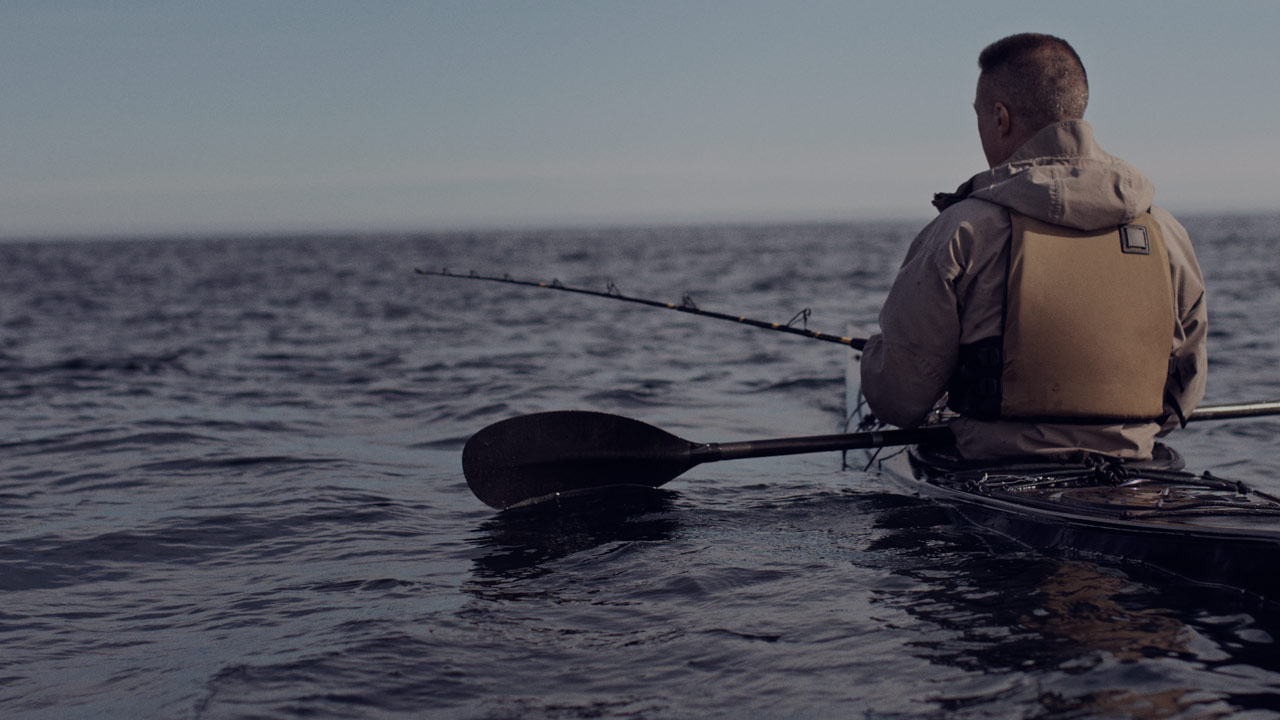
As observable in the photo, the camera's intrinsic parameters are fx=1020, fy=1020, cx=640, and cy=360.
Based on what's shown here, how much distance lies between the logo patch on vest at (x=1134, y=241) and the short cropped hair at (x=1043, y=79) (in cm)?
59

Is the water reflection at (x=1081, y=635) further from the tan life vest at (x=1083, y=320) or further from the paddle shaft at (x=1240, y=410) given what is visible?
the paddle shaft at (x=1240, y=410)

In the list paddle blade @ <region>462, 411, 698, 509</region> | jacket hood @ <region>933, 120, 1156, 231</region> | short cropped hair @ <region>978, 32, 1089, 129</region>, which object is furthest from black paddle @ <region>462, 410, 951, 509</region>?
short cropped hair @ <region>978, 32, 1089, 129</region>

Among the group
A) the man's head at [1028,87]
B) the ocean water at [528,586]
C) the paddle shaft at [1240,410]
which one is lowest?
the ocean water at [528,586]

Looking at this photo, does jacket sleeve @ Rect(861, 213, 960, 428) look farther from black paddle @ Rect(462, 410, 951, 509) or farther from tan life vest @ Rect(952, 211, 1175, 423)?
black paddle @ Rect(462, 410, 951, 509)

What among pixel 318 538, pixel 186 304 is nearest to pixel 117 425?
pixel 318 538

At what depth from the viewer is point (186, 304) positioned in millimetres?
27562

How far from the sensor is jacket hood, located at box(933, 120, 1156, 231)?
4.37 m

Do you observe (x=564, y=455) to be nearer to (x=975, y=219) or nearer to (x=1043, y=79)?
(x=975, y=219)

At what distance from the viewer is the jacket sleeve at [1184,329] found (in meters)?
4.66

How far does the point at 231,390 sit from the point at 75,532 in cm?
635

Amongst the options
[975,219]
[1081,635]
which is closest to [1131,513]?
[1081,635]

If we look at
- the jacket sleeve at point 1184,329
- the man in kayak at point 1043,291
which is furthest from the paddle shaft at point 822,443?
the man in kayak at point 1043,291

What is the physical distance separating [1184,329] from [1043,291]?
98 centimetres

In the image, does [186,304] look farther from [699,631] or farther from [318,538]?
[699,631]
